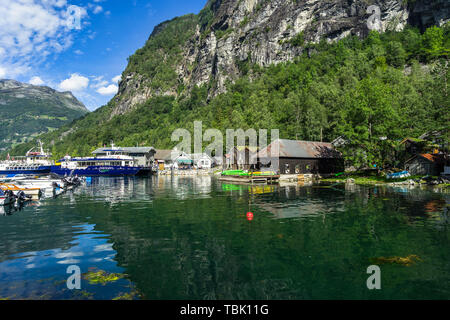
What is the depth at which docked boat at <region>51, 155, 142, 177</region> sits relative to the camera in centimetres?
8056

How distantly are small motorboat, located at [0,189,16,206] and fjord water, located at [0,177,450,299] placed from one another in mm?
6756

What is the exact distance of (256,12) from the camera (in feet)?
583

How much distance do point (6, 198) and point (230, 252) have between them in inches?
1130

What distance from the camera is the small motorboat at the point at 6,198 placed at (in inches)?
1136

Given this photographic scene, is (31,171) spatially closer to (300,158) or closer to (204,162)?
(204,162)

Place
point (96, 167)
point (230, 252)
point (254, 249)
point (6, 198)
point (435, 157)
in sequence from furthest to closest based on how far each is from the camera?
point (96, 167), point (435, 157), point (6, 198), point (254, 249), point (230, 252)

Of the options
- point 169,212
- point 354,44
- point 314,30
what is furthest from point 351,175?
point 314,30

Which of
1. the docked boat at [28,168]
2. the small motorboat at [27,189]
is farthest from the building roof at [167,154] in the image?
the small motorboat at [27,189]

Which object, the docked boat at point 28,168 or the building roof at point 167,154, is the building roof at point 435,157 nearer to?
the building roof at point 167,154

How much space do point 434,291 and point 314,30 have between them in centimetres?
16167

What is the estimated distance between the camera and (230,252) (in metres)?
12.9

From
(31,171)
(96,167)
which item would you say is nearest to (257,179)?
(96,167)

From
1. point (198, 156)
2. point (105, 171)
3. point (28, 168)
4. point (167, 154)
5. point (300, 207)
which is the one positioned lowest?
point (300, 207)

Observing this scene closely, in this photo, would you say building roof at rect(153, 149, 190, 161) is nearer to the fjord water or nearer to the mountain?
the mountain
